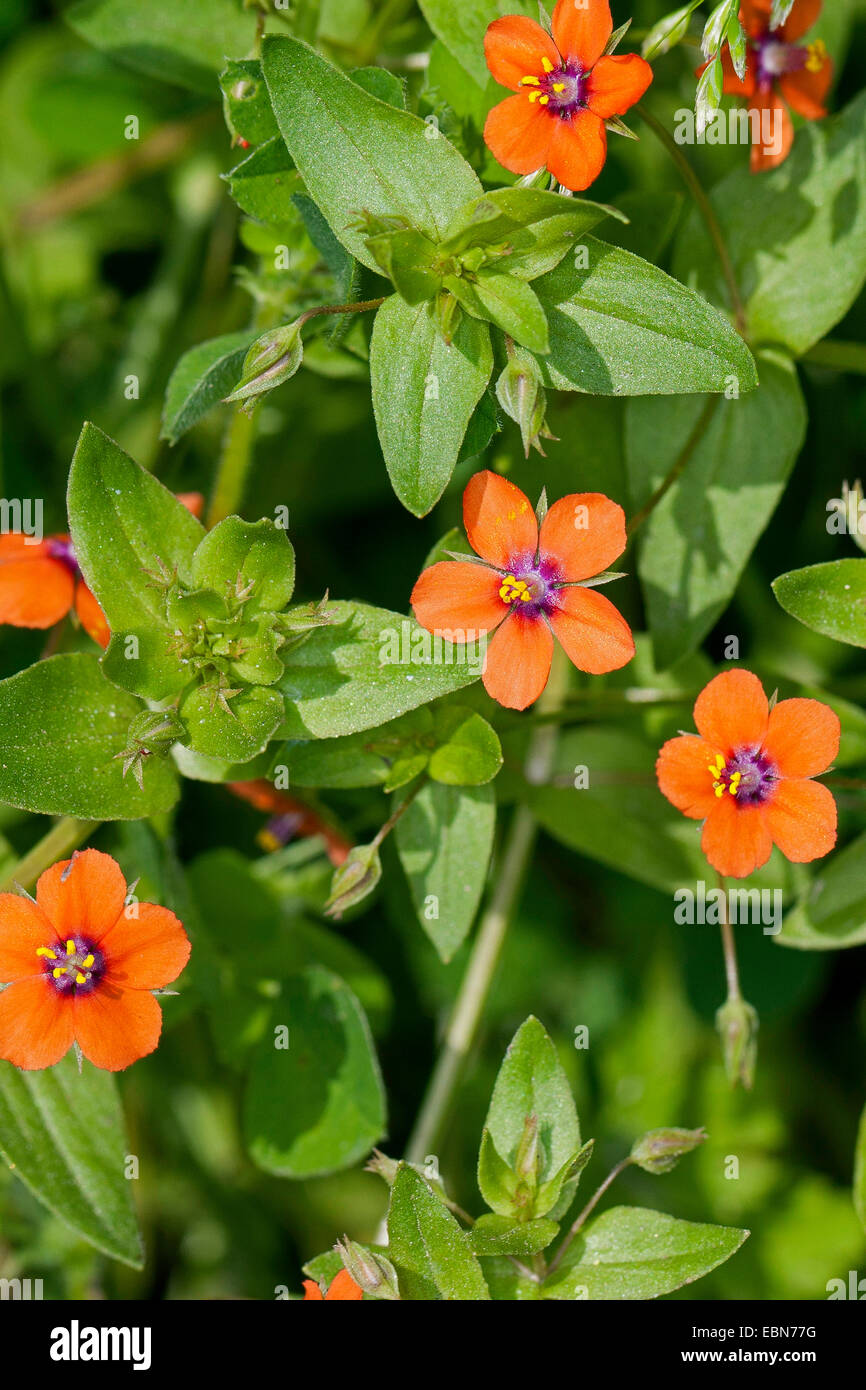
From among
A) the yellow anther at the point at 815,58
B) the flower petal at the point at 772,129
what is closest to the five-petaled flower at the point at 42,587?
the flower petal at the point at 772,129

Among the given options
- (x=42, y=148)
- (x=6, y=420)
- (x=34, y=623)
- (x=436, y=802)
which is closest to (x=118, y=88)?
(x=42, y=148)

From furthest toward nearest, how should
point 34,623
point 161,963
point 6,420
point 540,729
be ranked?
point 6,420 → point 540,729 → point 34,623 → point 161,963

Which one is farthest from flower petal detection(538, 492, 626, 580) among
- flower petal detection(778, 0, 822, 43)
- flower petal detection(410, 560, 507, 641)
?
flower petal detection(778, 0, 822, 43)

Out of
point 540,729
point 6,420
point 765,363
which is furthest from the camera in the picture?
point 6,420

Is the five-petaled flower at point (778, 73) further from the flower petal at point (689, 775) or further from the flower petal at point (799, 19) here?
the flower petal at point (689, 775)

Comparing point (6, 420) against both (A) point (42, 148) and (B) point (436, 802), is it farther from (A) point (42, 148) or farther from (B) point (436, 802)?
(B) point (436, 802)

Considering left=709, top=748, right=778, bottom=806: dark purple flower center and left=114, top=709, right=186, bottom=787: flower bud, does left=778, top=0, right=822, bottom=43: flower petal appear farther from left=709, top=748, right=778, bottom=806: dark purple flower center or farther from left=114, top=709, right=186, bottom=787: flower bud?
left=114, top=709, right=186, bottom=787: flower bud
